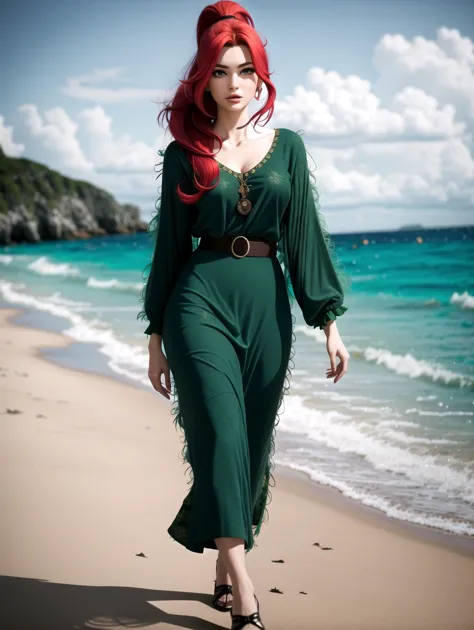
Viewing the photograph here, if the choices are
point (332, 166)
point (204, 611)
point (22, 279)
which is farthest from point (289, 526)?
point (332, 166)

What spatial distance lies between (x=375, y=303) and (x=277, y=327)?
510 inches

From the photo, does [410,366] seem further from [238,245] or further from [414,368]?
[238,245]

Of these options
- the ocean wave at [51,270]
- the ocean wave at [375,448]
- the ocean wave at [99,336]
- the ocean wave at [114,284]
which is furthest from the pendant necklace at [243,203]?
the ocean wave at [51,270]

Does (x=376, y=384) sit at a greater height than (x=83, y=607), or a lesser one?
greater

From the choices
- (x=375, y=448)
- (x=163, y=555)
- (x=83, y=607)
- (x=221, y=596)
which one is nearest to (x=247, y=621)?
(x=221, y=596)

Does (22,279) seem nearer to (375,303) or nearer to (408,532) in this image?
(375,303)

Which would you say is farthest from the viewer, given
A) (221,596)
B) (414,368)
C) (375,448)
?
(414,368)

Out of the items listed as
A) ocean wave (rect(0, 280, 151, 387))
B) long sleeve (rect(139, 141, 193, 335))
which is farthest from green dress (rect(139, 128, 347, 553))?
ocean wave (rect(0, 280, 151, 387))

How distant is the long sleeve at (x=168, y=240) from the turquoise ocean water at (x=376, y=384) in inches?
66.5

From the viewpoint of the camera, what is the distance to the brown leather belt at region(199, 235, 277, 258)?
2.95 meters

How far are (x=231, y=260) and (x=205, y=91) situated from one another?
0.56 metres

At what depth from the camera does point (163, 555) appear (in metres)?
3.56

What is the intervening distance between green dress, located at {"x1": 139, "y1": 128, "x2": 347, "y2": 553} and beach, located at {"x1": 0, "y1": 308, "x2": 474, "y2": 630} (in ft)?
1.14

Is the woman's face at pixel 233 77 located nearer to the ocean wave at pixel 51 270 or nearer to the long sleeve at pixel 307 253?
the long sleeve at pixel 307 253
